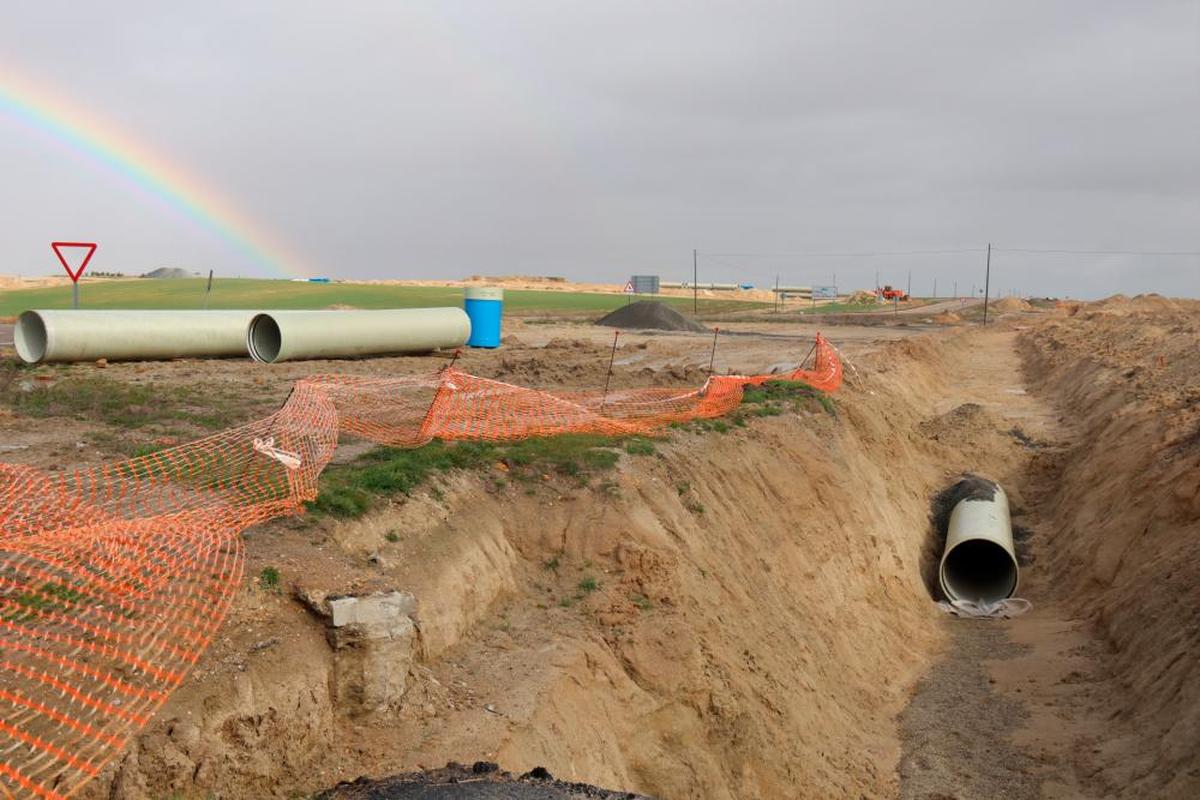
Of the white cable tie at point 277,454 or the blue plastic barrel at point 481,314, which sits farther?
the blue plastic barrel at point 481,314

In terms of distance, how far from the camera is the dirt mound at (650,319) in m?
49.4

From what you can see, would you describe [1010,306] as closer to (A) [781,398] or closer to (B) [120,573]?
(A) [781,398]

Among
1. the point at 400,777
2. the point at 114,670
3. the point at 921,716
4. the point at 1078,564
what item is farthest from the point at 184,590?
the point at 1078,564

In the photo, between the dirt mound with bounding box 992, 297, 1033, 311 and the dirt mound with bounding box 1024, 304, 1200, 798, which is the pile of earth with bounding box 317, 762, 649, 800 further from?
the dirt mound with bounding box 992, 297, 1033, 311

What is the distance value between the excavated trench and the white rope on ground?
0.27 metres

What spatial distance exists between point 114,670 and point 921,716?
925 cm

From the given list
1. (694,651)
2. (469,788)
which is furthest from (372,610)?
(694,651)

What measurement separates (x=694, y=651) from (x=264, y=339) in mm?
17011

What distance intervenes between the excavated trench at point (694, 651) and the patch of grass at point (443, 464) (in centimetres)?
24

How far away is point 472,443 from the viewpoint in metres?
11.9

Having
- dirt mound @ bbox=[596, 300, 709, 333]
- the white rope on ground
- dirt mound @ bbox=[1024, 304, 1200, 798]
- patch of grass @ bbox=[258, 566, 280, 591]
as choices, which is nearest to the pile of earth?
patch of grass @ bbox=[258, 566, 280, 591]

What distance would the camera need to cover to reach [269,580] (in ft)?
24.9

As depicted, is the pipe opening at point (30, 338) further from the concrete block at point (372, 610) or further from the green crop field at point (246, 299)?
the green crop field at point (246, 299)

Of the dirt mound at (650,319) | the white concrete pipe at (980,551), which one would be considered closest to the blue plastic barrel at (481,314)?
the white concrete pipe at (980,551)
